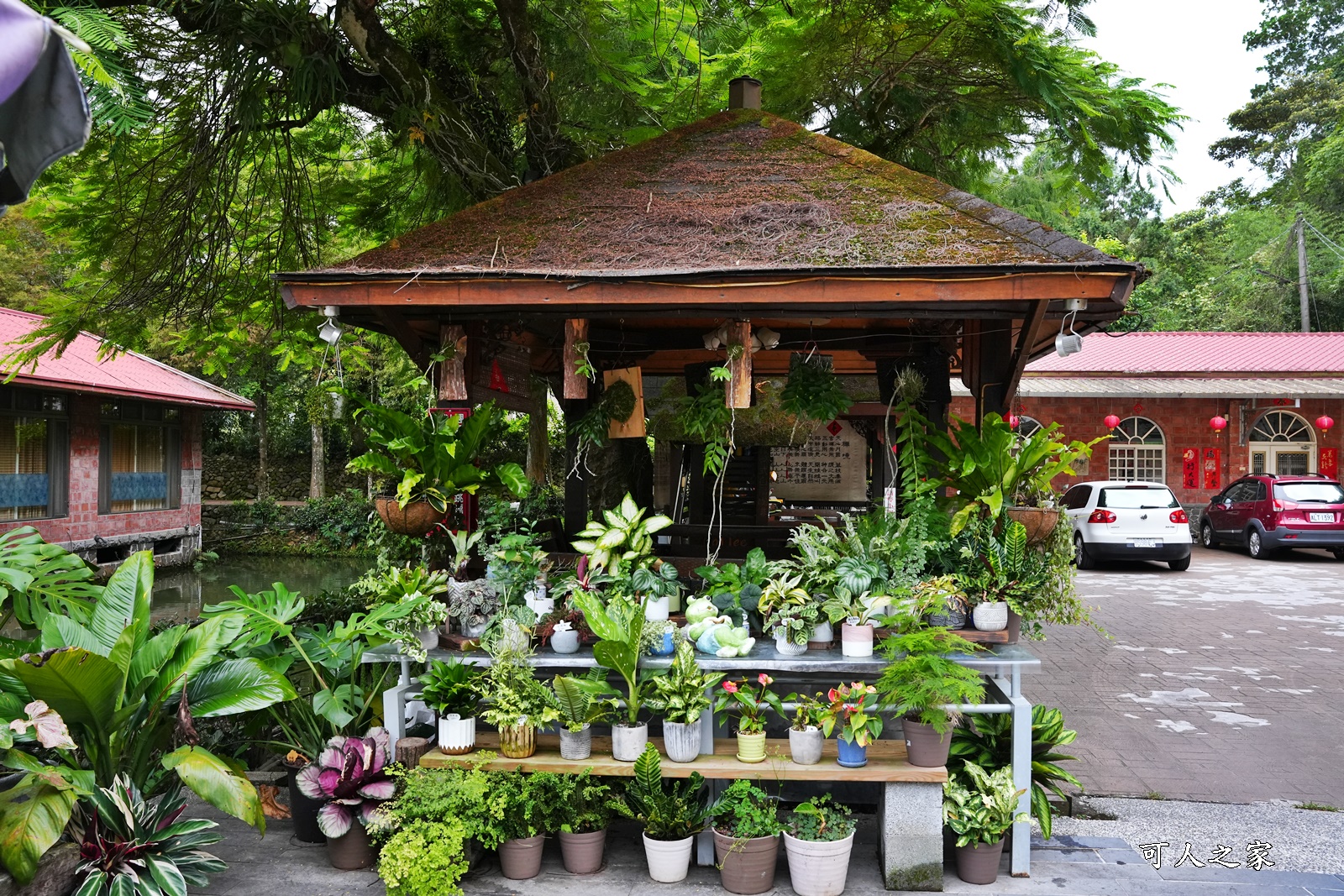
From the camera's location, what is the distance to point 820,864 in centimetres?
423

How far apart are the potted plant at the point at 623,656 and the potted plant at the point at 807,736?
0.72m

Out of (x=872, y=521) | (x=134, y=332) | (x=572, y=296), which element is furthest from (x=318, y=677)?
(x=134, y=332)

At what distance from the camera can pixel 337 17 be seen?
26.1 ft

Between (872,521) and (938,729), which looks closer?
→ (938,729)

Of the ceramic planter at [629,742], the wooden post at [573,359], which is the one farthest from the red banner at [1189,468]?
the ceramic planter at [629,742]

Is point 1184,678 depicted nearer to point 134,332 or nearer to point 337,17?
point 337,17

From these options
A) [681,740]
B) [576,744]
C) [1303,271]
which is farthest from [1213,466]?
[576,744]

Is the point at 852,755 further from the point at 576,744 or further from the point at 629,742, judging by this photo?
the point at 576,744

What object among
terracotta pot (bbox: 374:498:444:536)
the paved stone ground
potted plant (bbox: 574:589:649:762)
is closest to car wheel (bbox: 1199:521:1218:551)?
the paved stone ground

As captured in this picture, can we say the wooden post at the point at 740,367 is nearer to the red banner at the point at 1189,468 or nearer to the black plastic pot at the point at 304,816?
the black plastic pot at the point at 304,816

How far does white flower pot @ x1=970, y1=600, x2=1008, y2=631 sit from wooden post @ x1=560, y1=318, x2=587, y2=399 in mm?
2485

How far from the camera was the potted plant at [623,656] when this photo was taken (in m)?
4.52

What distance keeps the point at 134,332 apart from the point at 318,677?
5553 mm

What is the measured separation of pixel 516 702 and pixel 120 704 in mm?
1771
